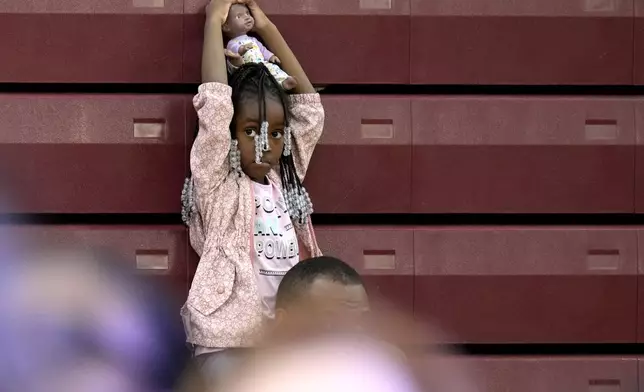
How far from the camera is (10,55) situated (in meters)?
2.73

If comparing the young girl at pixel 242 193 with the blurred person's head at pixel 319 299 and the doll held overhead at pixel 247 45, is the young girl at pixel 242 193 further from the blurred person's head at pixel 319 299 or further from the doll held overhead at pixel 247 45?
the blurred person's head at pixel 319 299

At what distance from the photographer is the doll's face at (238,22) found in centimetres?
266

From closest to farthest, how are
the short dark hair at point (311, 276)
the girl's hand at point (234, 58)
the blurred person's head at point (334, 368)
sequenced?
the blurred person's head at point (334, 368), the short dark hair at point (311, 276), the girl's hand at point (234, 58)

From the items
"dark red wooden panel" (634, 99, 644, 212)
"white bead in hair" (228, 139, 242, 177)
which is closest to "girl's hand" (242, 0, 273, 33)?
"white bead in hair" (228, 139, 242, 177)

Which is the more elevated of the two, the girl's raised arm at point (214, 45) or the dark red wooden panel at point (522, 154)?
the girl's raised arm at point (214, 45)

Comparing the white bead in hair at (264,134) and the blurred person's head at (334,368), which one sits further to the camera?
the white bead in hair at (264,134)

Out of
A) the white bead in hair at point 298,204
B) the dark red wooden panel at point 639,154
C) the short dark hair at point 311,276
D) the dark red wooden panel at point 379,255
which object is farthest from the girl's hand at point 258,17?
the dark red wooden panel at point 639,154

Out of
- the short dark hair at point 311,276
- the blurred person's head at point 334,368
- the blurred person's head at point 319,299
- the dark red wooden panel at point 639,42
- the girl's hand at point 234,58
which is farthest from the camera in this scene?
the dark red wooden panel at point 639,42

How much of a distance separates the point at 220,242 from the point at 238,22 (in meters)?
0.60

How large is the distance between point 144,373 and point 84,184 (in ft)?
1.81

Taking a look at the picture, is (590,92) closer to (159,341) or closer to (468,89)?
(468,89)

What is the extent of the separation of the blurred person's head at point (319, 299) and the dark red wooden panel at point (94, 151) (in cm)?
58

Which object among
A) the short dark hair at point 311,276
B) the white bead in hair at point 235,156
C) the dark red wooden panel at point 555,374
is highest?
the white bead in hair at point 235,156

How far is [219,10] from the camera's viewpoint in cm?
265
